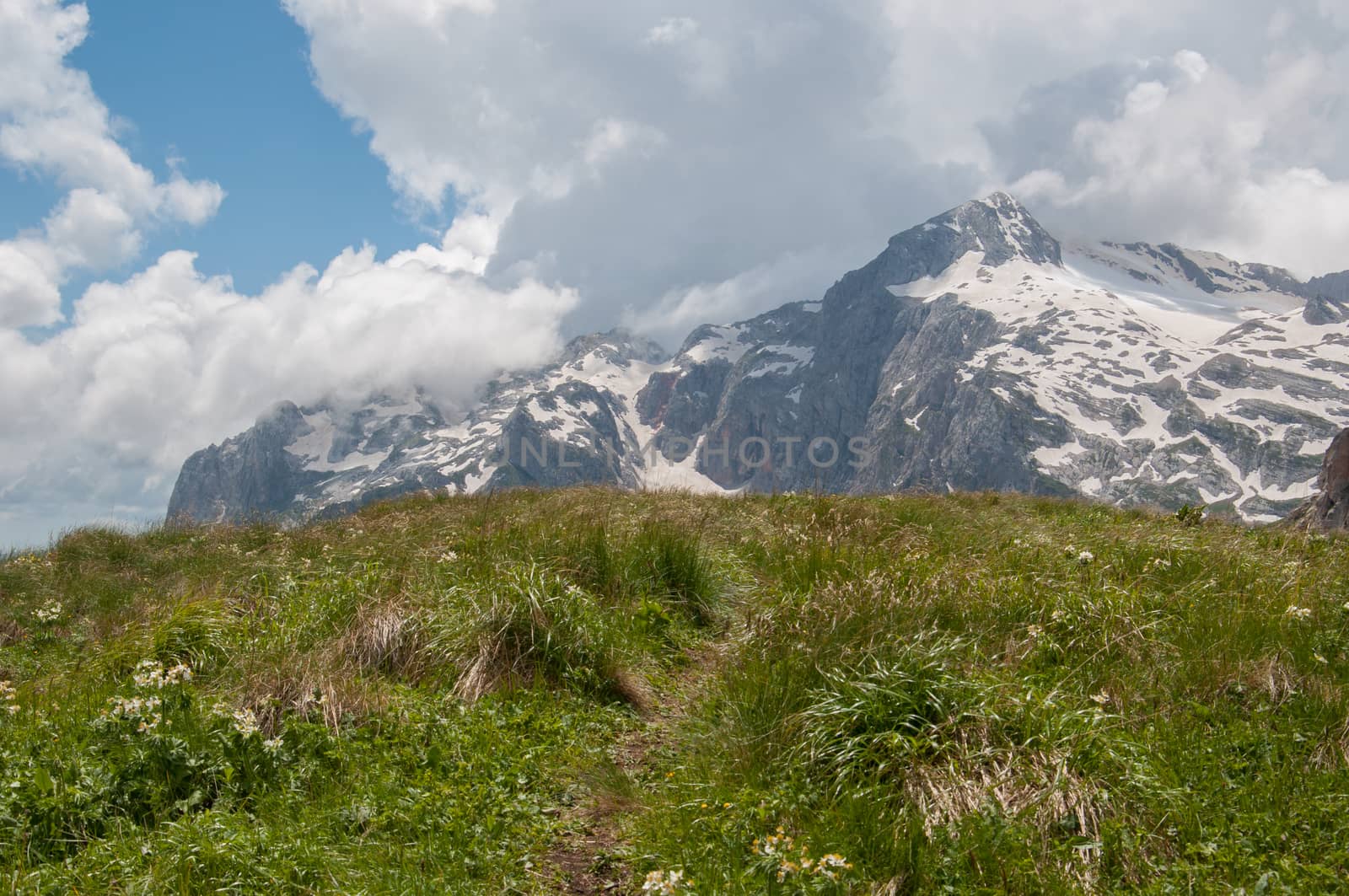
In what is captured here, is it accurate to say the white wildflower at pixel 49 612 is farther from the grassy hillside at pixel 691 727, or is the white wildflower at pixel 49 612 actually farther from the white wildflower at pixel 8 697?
the white wildflower at pixel 8 697

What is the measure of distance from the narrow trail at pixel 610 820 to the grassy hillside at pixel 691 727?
0.03m

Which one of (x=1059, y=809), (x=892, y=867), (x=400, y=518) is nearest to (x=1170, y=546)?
(x=1059, y=809)

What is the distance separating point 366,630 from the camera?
290 inches

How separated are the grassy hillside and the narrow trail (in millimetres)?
30

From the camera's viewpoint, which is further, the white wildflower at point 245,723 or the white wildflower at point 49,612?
the white wildflower at point 49,612

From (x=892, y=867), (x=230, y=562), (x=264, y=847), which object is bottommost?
(x=892, y=867)

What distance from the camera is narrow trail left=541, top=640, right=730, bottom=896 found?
4.57 meters

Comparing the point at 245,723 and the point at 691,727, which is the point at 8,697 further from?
the point at 691,727

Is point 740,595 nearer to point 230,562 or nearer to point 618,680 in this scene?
point 618,680

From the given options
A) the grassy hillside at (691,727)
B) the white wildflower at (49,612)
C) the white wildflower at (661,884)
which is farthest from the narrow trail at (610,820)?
the white wildflower at (49,612)

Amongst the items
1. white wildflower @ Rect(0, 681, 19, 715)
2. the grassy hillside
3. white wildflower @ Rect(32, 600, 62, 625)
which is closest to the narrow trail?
the grassy hillside

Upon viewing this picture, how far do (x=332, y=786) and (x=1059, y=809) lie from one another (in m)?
4.60

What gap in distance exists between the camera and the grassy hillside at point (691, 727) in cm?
420

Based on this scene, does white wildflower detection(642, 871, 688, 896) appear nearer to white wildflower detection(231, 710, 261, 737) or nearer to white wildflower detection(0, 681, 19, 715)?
white wildflower detection(231, 710, 261, 737)
